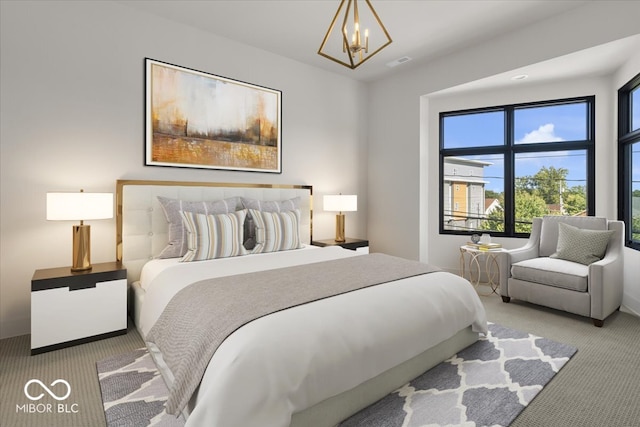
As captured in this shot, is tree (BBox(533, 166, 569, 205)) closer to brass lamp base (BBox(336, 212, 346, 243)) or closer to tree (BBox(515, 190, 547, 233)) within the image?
tree (BBox(515, 190, 547, 233))

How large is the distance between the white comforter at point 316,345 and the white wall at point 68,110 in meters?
1.30

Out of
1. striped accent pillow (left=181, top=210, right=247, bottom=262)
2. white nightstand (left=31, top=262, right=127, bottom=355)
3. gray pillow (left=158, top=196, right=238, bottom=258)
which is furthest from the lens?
gray pillow (left=158, top=196, right=238, bottom=258)

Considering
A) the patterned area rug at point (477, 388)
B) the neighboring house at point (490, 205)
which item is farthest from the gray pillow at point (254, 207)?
the neighboring house at point (490, 205)

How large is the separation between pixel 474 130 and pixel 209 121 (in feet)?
11.4

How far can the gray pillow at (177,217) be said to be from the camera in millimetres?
3031

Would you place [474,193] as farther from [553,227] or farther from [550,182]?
[553,227]

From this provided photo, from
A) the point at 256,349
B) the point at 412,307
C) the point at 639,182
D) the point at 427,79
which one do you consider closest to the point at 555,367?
the point at 412,307

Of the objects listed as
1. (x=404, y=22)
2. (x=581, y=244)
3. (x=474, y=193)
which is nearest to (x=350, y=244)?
(x=474, y=193)

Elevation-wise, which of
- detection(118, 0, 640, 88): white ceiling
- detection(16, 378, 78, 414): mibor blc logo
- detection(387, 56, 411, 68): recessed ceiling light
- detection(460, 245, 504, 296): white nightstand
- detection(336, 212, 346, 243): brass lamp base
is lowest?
detection(16, 378, 78, 414): mibor blc logo

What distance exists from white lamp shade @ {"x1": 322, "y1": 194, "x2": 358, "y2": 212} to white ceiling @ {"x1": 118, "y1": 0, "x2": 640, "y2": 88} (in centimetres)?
178

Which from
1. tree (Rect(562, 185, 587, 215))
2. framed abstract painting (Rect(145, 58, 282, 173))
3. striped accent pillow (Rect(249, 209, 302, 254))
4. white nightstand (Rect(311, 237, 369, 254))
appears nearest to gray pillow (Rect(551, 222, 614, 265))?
tree (Rect(562, 185, 587, 215))

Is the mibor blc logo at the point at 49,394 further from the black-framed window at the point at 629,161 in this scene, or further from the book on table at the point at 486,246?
the black-framed window at the point at 629,161

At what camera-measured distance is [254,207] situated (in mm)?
3535

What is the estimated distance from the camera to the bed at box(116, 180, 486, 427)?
1.34 m
